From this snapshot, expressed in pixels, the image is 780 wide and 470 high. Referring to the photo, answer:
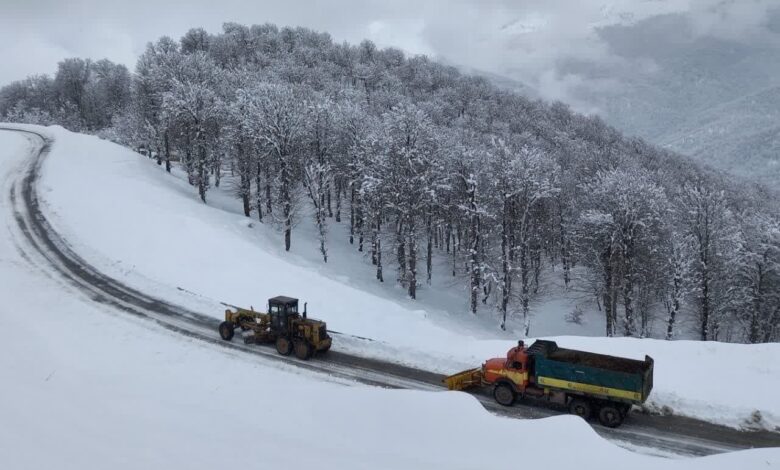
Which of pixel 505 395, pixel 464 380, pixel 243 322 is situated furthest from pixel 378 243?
pixel 505 395

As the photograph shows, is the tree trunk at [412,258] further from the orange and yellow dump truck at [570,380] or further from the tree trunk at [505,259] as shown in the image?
the orange and yellow dump truck at [570,380]

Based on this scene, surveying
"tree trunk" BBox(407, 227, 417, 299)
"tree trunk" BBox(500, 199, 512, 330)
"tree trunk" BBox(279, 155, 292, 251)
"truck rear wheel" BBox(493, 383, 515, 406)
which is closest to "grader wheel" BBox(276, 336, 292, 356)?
"truck rear wheel" BBox(493, 383, 515, 406)

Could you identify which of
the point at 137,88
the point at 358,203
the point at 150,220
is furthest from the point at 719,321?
the point at 137,88

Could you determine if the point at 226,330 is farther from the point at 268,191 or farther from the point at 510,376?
the point at 268,191

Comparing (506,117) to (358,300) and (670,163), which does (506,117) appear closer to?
(670,163)

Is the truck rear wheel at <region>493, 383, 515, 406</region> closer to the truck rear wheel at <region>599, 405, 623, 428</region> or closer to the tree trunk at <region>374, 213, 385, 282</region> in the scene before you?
the truck rear wheel at <region>599, 405, 623, 428</region>

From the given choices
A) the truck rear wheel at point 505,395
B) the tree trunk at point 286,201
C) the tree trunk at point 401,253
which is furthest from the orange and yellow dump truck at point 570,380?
the tree trunk at point 286,201
